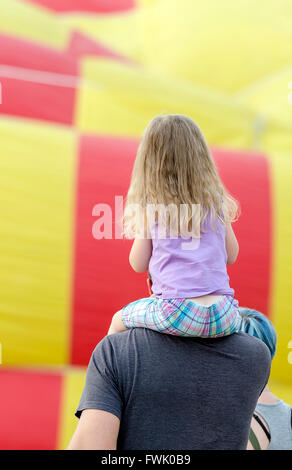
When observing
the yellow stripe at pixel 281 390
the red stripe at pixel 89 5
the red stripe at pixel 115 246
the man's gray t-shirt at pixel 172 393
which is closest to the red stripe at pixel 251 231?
the red stripe at pixel 115 246

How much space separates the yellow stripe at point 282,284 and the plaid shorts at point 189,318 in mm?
438

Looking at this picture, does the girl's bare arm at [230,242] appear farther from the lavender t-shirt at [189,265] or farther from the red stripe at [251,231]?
the red stripe at [251,231]

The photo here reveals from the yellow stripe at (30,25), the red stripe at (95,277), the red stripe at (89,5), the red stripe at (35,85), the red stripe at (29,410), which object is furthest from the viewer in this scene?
the red stripe at (89,5)

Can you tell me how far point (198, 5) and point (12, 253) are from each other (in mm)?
1632

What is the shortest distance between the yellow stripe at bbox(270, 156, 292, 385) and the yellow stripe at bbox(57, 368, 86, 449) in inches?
18.0

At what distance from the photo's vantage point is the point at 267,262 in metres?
1.40

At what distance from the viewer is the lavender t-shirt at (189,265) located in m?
0.97

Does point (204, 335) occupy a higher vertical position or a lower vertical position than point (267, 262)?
lower

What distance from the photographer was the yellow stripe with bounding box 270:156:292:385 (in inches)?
54.7

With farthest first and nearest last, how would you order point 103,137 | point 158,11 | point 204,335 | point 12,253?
point 158,11
point 103,137
point 12,253
point 204,335

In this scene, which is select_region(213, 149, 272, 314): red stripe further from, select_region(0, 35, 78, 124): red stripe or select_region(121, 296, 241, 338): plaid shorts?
select_region(0, 35, 78, 124): red stripe

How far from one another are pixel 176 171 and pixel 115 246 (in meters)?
0.39
